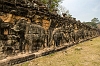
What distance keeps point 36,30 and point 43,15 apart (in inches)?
38.2

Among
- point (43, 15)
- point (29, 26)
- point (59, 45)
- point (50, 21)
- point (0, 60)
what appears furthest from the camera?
point (59, 45)

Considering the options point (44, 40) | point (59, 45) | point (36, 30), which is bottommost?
point (59, 45)

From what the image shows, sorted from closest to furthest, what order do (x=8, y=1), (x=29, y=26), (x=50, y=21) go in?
(x=8, y=1), (x=29, y=26), (x=50, y=21)

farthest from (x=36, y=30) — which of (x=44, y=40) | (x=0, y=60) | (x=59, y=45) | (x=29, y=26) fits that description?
(x=59, y=45)

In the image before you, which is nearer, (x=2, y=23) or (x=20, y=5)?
(x=2, y=23)

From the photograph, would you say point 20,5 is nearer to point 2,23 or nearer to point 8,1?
point 8,1

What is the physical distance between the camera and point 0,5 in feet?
12.4

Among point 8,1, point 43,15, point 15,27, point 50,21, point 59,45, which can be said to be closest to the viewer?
point 8,1

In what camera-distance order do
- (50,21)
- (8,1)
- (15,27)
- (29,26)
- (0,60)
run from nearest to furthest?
1. (0,60)
2. (8,1)
3. (15,27)
4. (29,26)
5. (50,21)

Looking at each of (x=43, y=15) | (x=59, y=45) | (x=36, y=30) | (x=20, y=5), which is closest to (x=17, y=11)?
(x=20, y=5)

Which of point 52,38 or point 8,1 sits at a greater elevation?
point 8,1

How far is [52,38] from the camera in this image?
21.9 ft

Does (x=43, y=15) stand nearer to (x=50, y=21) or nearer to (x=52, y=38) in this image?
(x=50, y=21)

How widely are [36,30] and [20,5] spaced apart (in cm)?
134
